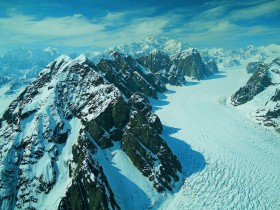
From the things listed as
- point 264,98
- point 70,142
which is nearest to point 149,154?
point 70,142

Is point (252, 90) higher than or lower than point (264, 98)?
lower

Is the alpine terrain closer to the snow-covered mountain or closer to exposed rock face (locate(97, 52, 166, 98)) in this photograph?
the snow-covered mountain

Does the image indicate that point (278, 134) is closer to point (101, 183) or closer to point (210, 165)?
point (210, 165)

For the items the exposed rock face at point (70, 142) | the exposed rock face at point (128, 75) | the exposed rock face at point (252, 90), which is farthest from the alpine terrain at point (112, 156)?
the exposed rock face at point (128, 75)

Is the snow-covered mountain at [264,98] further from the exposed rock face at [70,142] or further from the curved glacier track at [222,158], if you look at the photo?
the exposed rock face at [70,142]

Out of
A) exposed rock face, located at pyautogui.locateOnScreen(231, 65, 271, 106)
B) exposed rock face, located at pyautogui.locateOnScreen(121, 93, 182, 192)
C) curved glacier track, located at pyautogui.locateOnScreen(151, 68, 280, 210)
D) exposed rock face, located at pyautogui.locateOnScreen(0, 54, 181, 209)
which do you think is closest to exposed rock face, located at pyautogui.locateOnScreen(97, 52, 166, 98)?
curved glacier track, located at pyautogui.locateOnScreen(151, 68, 280, 210)

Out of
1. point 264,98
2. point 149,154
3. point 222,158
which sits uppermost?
point 149,154

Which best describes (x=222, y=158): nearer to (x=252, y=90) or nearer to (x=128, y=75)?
(x=252, y=90)
